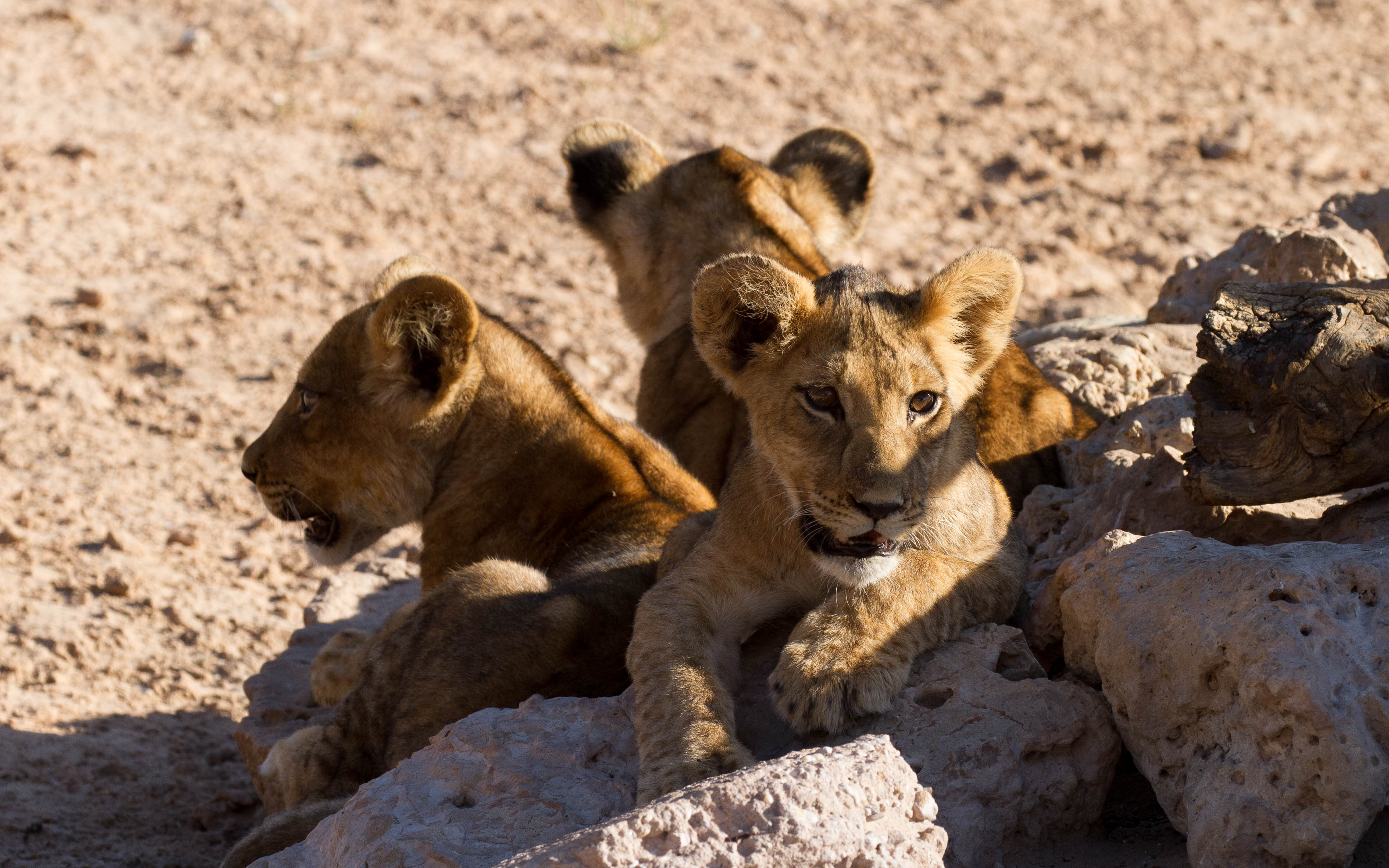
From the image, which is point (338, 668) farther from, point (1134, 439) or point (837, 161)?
point (837, 161)

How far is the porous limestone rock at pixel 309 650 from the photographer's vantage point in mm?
5344

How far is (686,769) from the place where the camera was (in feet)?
11.2

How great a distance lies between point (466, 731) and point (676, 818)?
107 centimetres

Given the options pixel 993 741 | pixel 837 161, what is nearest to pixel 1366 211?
pixel 837 161

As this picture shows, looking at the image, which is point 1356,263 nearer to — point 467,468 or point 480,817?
point 467,468

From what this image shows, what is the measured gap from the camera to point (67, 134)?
10.9 meters

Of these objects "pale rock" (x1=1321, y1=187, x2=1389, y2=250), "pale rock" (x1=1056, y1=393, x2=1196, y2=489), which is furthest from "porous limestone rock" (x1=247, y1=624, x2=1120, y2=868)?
"pale rock" (x1=1321, y1=187, x2=1389, y2=250)

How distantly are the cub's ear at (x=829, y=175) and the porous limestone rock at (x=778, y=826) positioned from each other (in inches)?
189

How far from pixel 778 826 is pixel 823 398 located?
4.52ft

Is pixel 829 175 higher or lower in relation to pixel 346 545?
higher

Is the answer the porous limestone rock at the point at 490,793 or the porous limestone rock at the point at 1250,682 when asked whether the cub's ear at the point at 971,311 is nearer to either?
the porous limestone rock at the point at 1250,682

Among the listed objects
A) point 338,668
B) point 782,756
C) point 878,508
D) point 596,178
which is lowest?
point 782,756

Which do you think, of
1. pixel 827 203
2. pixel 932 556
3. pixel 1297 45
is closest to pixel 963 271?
pixel 932 556

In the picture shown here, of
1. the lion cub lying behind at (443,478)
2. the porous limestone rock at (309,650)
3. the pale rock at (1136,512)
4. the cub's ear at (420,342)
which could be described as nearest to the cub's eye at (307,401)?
the lion cub lying behind at (443,478)
